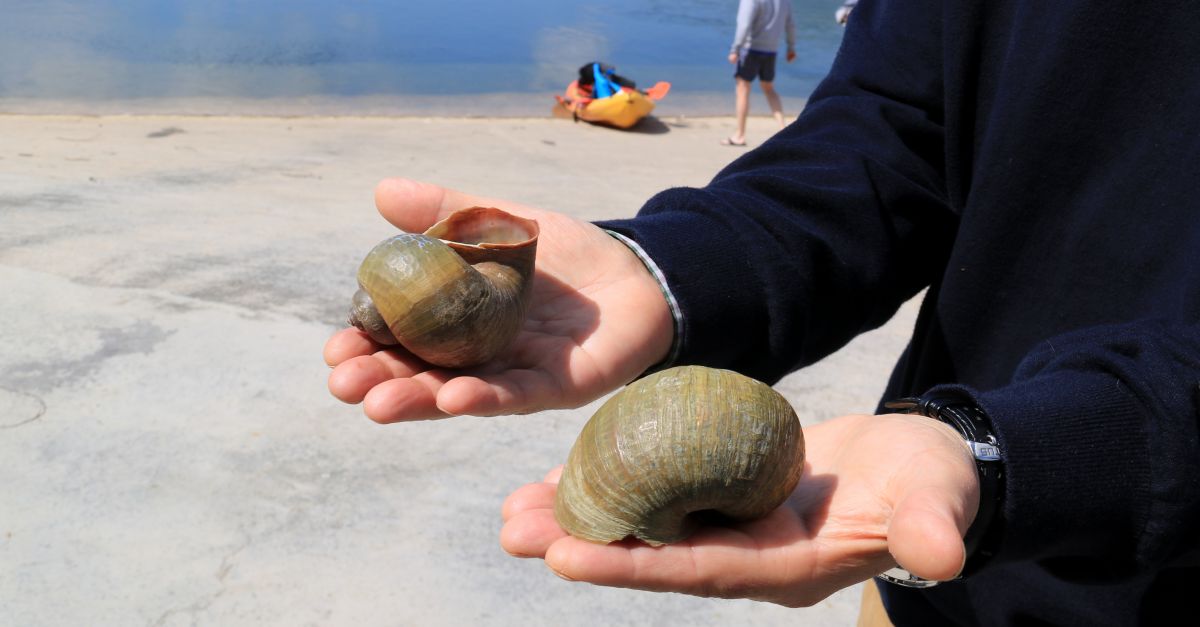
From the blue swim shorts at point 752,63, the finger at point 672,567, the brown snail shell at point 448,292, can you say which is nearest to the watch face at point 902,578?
the finger at point 672,567

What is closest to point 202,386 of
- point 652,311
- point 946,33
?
point 652,311

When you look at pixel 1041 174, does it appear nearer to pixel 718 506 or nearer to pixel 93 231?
pixel 718 506

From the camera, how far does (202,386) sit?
4.65m

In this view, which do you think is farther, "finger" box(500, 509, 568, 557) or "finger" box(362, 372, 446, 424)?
"finger" box(362, 372, 446, 424)

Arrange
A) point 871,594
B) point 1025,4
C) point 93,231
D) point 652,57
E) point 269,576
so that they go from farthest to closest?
point 652,57 → point 93,231 → point 269,576 → point 871,594 → point 1025,4

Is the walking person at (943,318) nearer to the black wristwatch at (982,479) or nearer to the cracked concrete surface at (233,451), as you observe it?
the black wristwatch at (982,479)

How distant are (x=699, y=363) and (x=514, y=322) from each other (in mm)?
511

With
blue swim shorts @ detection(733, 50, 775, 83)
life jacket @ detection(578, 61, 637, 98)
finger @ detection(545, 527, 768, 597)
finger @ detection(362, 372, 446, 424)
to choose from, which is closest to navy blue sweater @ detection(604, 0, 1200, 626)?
finger @ detection(545, 527, 768, 597)

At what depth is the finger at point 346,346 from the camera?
2398 millimetres

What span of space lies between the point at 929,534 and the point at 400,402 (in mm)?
1126

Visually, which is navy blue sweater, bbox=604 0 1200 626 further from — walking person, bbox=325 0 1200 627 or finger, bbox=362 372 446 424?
finger, bbox=362 372 446 424

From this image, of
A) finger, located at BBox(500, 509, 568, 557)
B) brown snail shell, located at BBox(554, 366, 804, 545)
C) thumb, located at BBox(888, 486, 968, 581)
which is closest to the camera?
thumb, located at BBox(888, 486, 968, 581)

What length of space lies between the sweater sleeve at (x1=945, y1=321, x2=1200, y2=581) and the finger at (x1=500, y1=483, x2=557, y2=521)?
36.2 inches

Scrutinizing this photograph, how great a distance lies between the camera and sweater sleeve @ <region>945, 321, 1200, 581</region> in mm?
1669
